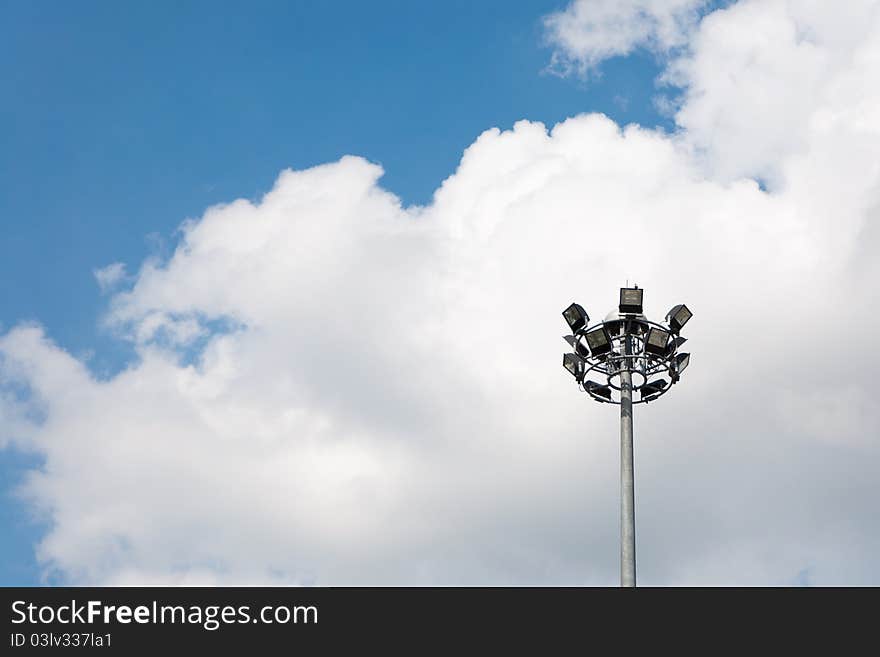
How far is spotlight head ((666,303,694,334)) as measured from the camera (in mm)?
26438

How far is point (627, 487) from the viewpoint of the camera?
2453cm

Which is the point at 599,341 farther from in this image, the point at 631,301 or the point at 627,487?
the point at 627,487

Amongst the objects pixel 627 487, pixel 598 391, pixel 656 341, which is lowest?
pixel 627 487

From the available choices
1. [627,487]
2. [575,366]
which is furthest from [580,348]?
[627,487]

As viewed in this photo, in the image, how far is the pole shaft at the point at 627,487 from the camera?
2339cm

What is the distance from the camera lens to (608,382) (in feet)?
87.6

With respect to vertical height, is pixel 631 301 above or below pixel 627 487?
above

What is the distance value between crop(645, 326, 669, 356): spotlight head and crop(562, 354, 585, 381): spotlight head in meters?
1.60

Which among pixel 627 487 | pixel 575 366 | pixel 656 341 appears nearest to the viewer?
pixel 627 487

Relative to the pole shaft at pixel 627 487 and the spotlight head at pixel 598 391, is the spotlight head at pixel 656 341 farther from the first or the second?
the spotlight head at pixel 598 391

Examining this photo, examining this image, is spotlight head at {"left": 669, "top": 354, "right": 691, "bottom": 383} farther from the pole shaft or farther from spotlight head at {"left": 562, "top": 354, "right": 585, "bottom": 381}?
spotlight head at {"left": 562, "top": 354, "right": 585, "bottom": 381}

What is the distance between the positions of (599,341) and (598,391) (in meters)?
1.21
